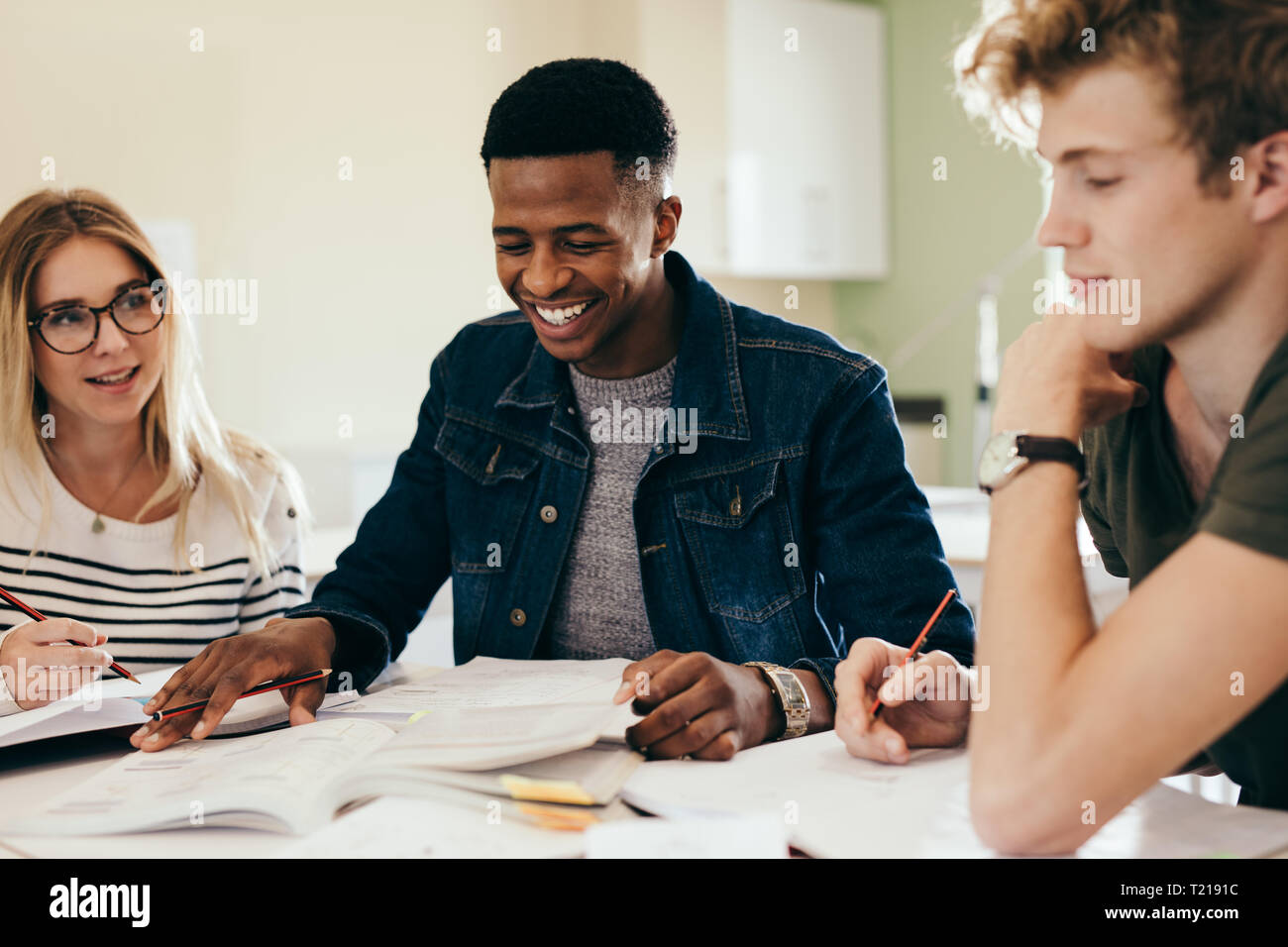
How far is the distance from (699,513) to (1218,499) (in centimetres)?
73

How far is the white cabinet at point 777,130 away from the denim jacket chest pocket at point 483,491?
2.74 meters

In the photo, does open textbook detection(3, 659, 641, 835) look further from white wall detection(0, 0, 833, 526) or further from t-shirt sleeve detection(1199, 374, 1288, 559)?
white wall detection(0, 0, 833, 526)

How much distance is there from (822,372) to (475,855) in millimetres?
808

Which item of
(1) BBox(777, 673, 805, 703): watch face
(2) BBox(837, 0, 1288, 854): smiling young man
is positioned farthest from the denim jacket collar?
(2) BBox(837, 0, 1288, 854): smiling young man

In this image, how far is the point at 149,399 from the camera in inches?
69.5

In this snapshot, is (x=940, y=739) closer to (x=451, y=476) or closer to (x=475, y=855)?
(x=475, y=855)

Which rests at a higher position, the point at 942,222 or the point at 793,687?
the point at 942,222

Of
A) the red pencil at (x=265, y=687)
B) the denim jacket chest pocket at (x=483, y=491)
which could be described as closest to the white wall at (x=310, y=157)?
the denim jacket chest pocket at (x=483, y=491)

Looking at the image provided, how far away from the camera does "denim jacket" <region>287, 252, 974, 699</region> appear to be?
4.39 feet

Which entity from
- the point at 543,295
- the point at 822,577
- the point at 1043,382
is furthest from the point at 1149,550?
the point at 543,295

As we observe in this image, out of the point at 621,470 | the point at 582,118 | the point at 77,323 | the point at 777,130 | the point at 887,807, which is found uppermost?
the point at 777,130

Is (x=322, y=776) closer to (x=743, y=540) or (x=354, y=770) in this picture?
(x=354, y=770)

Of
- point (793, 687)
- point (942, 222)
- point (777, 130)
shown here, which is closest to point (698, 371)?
point (793, 687)

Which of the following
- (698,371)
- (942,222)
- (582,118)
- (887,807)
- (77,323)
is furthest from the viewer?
(942,222)
